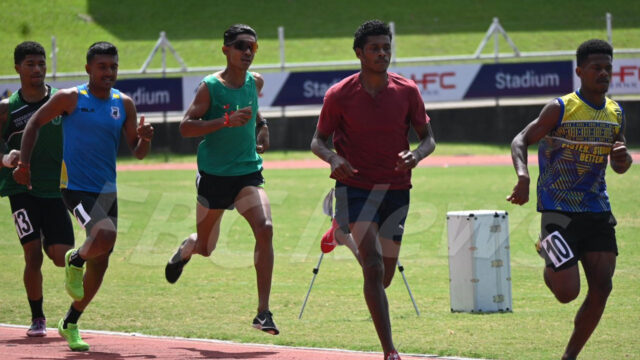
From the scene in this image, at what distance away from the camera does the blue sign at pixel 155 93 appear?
29188 millimetres

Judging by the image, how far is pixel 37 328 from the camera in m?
9.32

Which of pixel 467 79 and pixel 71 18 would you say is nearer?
pixel 467 79

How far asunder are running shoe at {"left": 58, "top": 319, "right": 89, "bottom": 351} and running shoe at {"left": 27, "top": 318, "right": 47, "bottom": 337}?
2.08 feet

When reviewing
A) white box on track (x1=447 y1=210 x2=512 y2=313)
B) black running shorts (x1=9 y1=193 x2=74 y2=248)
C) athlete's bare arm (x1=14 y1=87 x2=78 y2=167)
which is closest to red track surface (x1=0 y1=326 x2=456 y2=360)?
black running shorts (x1=9 y1=193 x2=74 y2=248)

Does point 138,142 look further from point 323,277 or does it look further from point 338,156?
point 323,277

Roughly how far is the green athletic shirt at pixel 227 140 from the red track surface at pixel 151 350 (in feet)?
4.92

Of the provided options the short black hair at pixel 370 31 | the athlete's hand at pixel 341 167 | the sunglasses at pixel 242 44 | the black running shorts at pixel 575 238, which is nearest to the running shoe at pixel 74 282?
the sunglasses at pixel 242 44

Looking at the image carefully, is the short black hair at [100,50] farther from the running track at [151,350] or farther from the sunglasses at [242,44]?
the running track at [151,350]

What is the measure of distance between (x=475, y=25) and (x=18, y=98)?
1300 inches

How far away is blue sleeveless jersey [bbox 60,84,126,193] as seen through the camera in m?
8.65

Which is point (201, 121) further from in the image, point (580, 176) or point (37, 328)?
point (580, 176)

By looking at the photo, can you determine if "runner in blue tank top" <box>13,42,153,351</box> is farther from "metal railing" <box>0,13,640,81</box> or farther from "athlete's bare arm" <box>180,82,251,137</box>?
"metal railing" <box>0,13,640,81</box>

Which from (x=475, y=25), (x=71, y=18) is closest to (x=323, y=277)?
(x=475, y=25)

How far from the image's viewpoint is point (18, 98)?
9.66m
